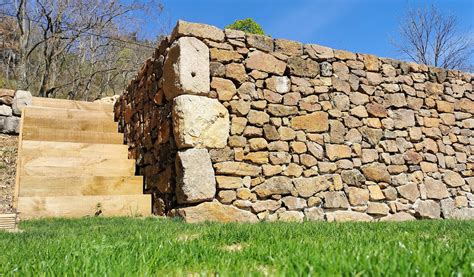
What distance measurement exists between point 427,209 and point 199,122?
4.22 metres

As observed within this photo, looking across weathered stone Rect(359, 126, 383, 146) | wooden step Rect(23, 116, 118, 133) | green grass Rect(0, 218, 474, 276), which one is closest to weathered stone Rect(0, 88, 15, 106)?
wooden step Rect(23, 116, 118, 133)

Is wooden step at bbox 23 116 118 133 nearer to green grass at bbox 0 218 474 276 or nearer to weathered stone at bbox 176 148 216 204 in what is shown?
weathered stone at bbox 176 148 216 204

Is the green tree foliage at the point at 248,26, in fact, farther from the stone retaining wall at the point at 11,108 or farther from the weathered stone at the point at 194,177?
the weathered stone at the point at 194,177

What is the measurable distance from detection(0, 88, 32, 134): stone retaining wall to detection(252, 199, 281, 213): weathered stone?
620 cm

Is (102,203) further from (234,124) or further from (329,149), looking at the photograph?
(329,149)

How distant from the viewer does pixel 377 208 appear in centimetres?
633

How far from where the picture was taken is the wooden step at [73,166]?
240 inches

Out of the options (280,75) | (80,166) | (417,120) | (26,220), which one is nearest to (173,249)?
(26,220)

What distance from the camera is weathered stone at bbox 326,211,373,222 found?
5.93 meters

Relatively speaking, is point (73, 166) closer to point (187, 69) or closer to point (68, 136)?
point (68, 136)

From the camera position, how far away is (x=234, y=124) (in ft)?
18.2

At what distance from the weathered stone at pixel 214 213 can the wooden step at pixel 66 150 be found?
281 centimetres

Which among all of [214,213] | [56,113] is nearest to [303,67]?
[214,213]

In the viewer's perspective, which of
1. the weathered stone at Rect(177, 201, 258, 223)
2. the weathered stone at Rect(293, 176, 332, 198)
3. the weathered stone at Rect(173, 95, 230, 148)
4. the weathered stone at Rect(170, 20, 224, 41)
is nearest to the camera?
the weathered stone at Rect(177, 201, 258, 223)
